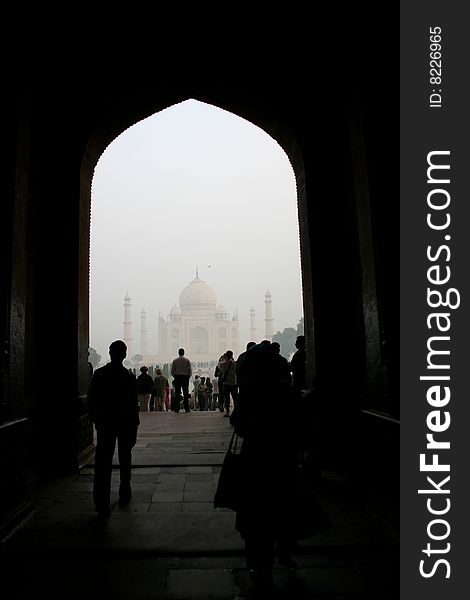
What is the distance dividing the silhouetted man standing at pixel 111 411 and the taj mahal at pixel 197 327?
199 feet

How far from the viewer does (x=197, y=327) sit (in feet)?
219

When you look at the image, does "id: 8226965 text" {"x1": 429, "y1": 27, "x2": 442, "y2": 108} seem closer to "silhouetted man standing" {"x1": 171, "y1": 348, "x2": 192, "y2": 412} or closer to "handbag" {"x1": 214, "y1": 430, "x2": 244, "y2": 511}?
"handbag" {"x1": 214, "y1": 430, "x2": 244, "y2": 511}

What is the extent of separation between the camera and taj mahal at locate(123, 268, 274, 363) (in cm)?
6543

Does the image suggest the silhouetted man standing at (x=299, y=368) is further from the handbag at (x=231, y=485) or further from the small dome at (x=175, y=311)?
the small dome at (x=175, y=311)

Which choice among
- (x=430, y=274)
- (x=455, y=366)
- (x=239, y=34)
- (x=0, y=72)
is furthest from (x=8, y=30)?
(x=455, y=366)

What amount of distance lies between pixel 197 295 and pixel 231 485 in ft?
205

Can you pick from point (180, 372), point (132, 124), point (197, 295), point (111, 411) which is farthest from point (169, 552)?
point (197, 295)

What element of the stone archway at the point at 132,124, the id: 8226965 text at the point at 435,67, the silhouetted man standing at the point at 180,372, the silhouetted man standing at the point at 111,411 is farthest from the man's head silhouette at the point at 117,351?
the silhouetted man standing at the point at 180,372

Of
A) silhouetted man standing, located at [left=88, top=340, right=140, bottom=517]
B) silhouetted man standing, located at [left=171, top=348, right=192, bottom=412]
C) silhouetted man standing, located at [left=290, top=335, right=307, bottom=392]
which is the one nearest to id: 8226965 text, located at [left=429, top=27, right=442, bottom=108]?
silhouetted man standing, located at [left=88, top=340, right=140, bottom=517]

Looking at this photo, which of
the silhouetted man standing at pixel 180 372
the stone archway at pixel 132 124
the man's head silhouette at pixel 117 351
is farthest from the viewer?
the silhouetted man standing at pixel 180 372

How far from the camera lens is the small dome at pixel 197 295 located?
64.8 meters

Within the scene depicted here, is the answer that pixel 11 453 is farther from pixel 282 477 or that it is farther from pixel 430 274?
pixel 430 274

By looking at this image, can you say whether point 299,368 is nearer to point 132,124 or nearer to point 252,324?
point 132,124

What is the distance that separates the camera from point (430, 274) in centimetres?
269
